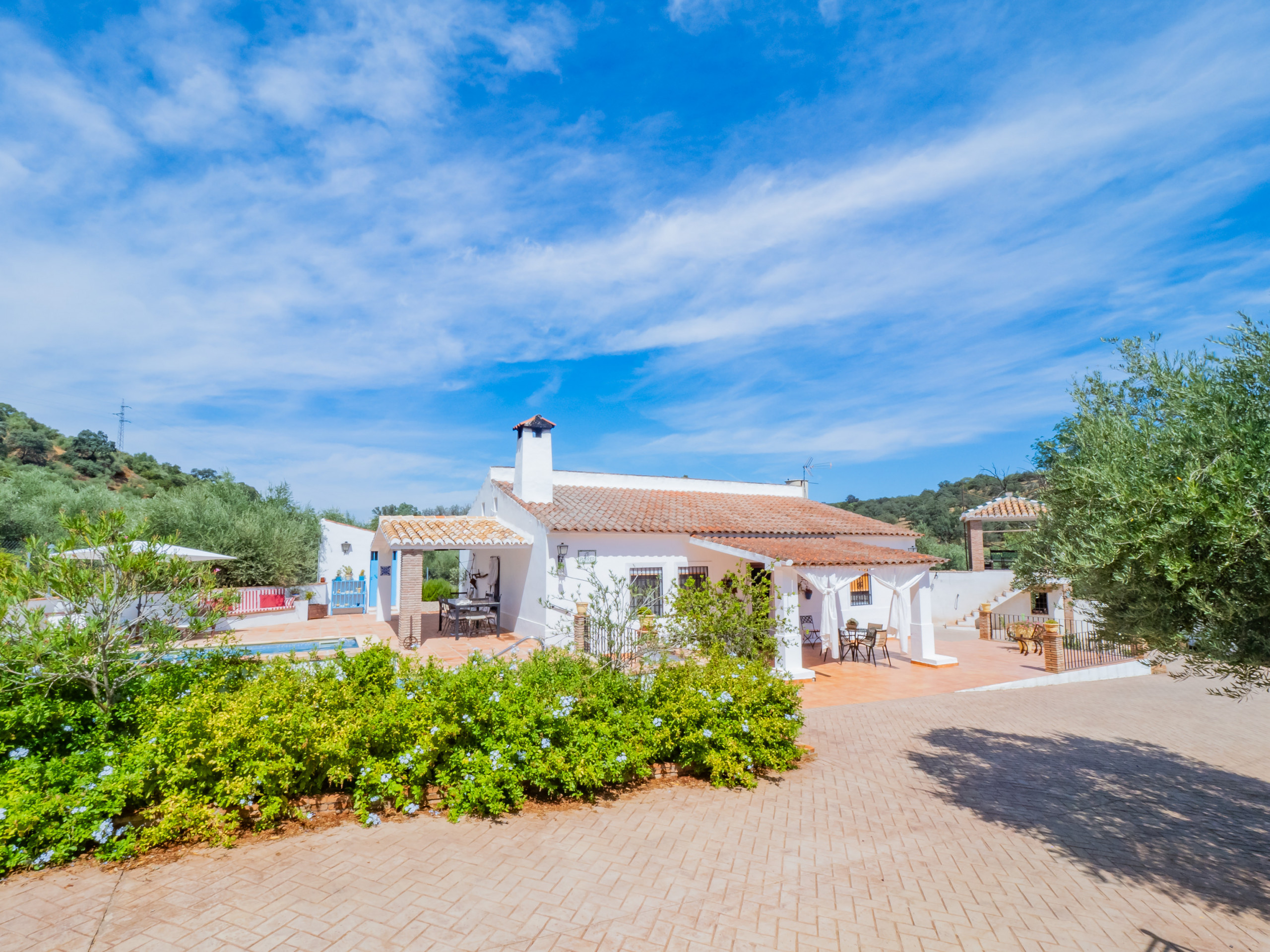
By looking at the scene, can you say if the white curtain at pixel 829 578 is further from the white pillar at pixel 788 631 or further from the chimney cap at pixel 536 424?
the chimney cap at pixel 536 424

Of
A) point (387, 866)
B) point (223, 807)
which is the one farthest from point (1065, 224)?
point (223, 807)

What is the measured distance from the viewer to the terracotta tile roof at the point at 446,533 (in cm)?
1641

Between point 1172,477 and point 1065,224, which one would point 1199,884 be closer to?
point 1172,477

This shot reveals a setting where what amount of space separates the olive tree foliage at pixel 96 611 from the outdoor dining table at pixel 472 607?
10.3 m

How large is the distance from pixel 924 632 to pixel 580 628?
9182 mm

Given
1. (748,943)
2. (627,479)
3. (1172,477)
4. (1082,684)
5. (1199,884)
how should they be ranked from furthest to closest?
(627,479), (1082,684), (1199,884), (1172,477), (748,943)

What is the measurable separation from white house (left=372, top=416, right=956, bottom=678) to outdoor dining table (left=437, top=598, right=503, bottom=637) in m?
0.36

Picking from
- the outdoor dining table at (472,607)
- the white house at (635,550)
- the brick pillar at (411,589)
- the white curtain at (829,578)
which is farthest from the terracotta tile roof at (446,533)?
the white curtain at (829,578)

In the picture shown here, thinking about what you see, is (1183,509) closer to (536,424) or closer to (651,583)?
(651,583)

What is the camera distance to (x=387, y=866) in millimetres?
5031

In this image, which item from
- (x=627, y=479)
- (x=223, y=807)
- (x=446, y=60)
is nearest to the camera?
(x=223, y=807)

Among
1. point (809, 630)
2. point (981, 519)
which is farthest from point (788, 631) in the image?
point (981, 519)

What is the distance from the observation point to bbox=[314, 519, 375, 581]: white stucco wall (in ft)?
88.1

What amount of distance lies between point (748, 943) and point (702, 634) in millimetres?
5564
